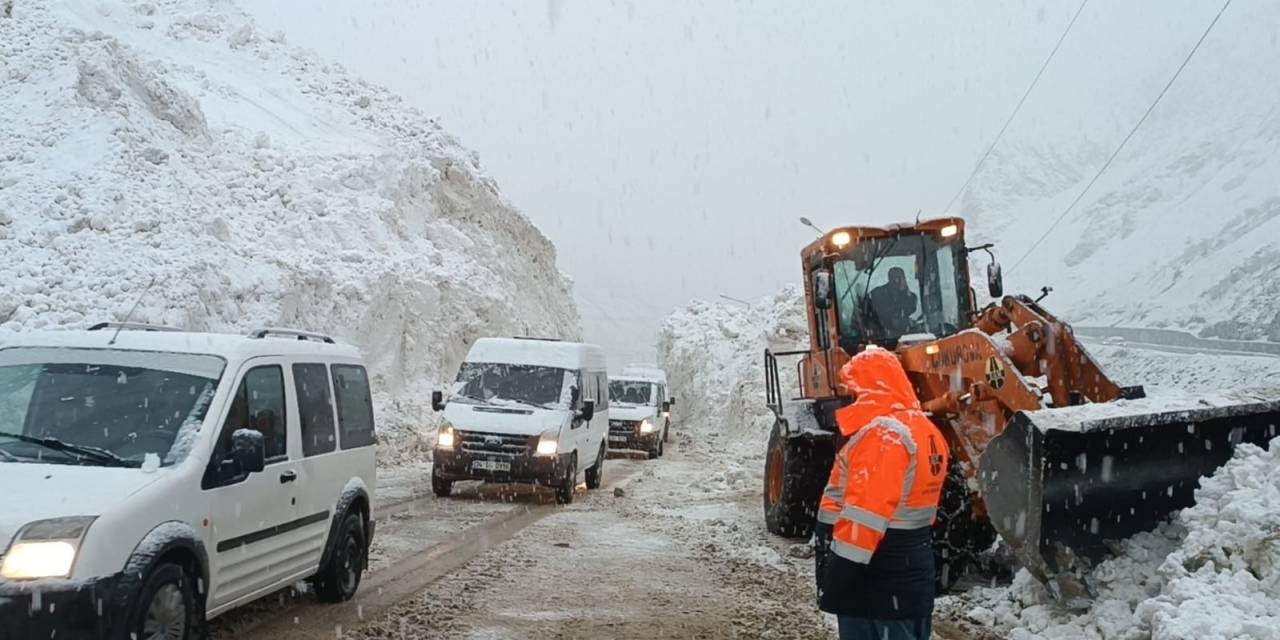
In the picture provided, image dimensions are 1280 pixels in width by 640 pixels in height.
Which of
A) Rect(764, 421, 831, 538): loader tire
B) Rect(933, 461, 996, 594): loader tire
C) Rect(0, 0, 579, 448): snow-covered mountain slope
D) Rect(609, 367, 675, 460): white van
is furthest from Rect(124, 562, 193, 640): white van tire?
Rect(609, 367, 675, 460): white van

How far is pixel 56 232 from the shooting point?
18031mm

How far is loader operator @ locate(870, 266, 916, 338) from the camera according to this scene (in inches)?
395

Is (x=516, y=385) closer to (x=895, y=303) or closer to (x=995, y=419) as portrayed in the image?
(x=895, y=303)

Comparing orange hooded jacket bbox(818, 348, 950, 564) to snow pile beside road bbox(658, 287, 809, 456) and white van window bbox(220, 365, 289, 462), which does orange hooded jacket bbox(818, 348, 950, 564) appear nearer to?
white van window bbox(220, 365, 289, 462)

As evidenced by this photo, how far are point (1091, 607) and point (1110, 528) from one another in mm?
603

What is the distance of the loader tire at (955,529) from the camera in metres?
7.39

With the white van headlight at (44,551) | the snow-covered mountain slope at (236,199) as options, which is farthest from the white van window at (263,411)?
the snow-covered mountain slope at (236,199)

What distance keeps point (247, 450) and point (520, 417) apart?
857cm

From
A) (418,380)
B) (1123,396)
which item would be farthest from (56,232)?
(1123,396)

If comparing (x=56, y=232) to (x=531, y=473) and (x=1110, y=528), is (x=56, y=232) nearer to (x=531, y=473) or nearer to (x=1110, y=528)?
(x=531, y=473)

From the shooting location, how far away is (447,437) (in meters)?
13.6

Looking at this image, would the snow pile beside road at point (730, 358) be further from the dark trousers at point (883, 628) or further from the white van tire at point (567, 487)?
the dark trousers at point (883, 628)

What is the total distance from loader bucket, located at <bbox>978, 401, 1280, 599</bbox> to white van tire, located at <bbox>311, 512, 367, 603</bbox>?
172 inches

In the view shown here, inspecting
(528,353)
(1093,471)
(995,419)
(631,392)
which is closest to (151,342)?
(995,419)
